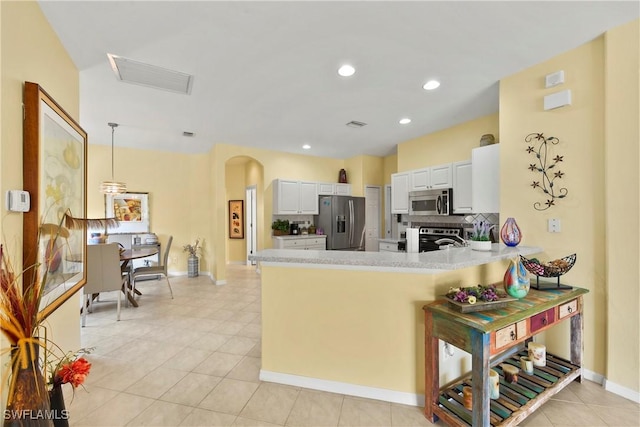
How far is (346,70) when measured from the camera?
2570 mm

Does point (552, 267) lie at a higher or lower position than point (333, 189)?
lower

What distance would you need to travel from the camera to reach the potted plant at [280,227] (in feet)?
19.0

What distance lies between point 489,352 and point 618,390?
1388 millimetres

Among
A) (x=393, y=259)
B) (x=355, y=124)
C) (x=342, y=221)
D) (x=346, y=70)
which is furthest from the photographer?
(x=342, y=221)

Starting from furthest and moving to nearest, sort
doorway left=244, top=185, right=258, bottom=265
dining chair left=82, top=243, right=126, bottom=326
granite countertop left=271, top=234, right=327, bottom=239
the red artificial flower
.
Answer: doorway left=244, top=185, right=258, bottom=265 < granite countertop left=271, top=234, right=327, bottom=239 < dining chair left=82, top=243, right=126, bottom=326 < the red artificial flower

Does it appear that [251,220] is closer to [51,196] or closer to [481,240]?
[51,196]

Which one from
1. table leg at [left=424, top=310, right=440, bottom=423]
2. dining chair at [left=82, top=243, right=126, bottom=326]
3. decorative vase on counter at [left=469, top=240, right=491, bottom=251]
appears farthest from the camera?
dining chair at [left=82, top=243, right=126, bottom=326]

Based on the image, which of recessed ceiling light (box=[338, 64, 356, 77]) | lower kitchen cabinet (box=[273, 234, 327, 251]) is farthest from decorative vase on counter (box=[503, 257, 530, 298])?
lower kitchen cabinet (box=[273, 234, 327, 251])

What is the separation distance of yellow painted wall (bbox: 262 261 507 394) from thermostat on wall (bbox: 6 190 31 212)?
1.43 m

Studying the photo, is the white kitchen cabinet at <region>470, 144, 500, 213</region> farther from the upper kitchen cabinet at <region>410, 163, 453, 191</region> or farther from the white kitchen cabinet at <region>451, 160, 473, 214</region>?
the upper kitchen cabinet at <region>410, 163, 453, 191</region>

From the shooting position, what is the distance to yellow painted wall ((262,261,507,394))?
193 cm

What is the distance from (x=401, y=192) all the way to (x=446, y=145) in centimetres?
106

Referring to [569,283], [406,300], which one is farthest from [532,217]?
[406,300]

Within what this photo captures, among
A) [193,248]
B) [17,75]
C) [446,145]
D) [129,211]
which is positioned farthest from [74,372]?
[129,211]
